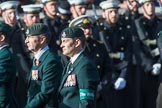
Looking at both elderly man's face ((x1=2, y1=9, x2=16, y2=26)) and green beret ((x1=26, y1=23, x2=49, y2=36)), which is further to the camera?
elderly man's face ((x1=2, y1=9, x2=16, y2=26))

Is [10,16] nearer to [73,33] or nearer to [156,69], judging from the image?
[156,69]

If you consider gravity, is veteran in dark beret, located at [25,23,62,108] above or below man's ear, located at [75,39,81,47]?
below

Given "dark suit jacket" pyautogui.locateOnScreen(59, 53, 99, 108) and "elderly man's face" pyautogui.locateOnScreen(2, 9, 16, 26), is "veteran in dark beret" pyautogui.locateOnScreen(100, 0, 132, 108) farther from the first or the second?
"dark suit jacket" pyautogui.locateOnScreen(59, 53, 99, 108)

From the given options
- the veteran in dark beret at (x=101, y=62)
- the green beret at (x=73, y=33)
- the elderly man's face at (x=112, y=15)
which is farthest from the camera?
the elderly man's face at (x=112, y=15)

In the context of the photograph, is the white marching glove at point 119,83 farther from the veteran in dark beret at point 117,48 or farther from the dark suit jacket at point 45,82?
the dark suit jacket at point 45,82

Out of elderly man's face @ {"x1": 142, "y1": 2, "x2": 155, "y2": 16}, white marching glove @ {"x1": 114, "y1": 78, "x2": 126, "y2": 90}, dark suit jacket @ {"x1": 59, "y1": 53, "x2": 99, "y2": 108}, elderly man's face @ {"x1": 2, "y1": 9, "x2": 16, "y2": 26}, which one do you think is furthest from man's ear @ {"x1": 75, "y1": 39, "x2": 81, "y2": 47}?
elderly man's face @ {"x1": 142, "y1": 2, "x2": 155, "y2": 16}

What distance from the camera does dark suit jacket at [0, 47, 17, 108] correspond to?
8.10 metres

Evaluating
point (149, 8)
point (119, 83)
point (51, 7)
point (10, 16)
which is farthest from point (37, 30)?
point (149, 8)

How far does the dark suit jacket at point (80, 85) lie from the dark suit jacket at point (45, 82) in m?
0.13

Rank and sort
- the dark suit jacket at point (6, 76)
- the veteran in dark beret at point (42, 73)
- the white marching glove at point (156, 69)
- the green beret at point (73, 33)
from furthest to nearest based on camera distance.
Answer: the white marching glove at point (156, 69) → the dark suit jacket at point (6, 76) → the veteran in dark beret at point (42, 73) → the green beret at point (73, 33)

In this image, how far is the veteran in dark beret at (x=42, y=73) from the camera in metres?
7.83

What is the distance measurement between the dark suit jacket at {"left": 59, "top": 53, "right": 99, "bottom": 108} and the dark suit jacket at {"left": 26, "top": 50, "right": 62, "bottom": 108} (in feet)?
0.44

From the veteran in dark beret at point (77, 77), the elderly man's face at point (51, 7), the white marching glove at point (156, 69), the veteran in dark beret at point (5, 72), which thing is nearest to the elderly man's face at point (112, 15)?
the elderly man's face at point (51, 7)

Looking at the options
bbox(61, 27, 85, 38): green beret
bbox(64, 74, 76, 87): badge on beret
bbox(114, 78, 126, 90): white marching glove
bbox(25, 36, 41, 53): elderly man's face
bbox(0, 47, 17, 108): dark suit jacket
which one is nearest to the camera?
bbox(64, 74, 76, 87): badge on beret
